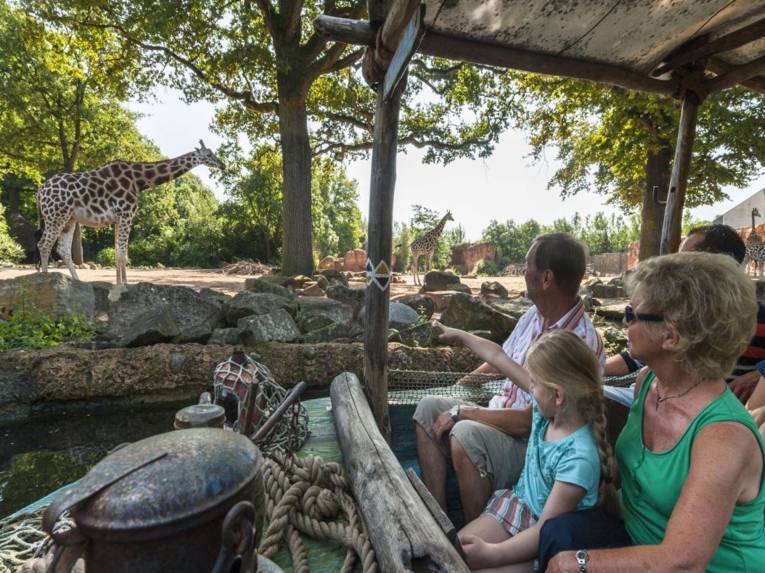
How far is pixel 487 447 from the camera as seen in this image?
204 centimetres

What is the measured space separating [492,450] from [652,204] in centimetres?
1047

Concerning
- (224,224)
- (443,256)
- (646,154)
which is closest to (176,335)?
(646,154)

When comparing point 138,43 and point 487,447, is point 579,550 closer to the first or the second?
point 487,447

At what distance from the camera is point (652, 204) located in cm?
1043

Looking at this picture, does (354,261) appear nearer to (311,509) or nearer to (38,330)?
(38,330)

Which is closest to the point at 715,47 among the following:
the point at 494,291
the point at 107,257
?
the point at 494,291

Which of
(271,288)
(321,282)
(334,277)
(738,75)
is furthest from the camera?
(334,277)

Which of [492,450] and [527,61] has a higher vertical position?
[527,61]

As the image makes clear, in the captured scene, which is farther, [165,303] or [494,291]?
[494,291]

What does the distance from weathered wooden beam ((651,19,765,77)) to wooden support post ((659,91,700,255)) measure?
411mm

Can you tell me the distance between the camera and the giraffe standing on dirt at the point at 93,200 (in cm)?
841

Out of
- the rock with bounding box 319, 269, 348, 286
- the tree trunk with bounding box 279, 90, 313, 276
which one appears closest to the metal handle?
the rock with bounding box 319, 269, 348, 286

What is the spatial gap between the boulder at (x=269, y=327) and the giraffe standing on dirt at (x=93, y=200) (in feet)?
12.5

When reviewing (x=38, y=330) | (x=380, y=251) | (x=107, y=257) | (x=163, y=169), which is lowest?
(x=38, y=330)
